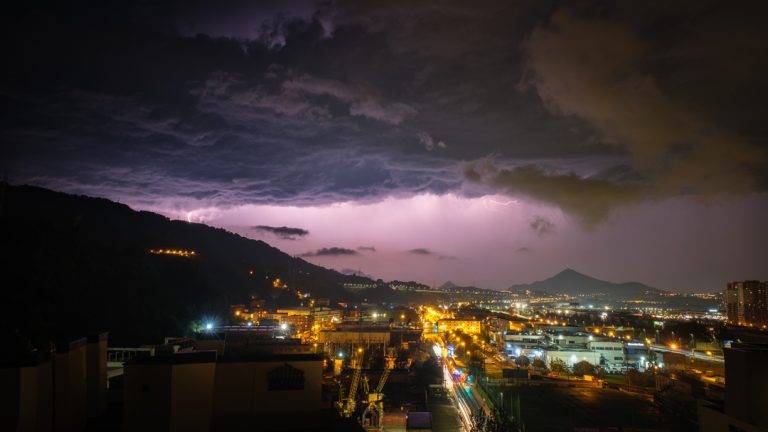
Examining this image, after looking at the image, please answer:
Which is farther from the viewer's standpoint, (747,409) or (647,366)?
(647,366)

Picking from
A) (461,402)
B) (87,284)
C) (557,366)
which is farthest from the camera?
(87,284)

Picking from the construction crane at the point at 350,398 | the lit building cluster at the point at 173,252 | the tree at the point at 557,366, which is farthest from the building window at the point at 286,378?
the lit building cluster at the point at 173,252

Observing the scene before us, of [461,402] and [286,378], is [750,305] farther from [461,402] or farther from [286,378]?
[286,378]

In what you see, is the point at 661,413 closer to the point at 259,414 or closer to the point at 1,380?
the point at 259,414

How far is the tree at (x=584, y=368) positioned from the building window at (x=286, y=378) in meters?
18.5

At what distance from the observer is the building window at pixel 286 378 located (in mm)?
7285

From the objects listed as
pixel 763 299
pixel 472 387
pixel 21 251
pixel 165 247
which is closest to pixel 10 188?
pixel 165 247

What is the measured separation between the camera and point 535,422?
45.3 ft

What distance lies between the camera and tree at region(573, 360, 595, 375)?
848 inches

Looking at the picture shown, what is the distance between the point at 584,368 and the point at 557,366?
4.00 ft

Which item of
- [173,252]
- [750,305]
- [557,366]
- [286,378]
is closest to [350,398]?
[286,378]

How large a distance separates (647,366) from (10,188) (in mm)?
52732

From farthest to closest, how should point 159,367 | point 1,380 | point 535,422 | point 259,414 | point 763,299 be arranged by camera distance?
point 763,299, point 535,422, point 259,414, point 159,367, point 1,380

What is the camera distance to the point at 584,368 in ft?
71.1
